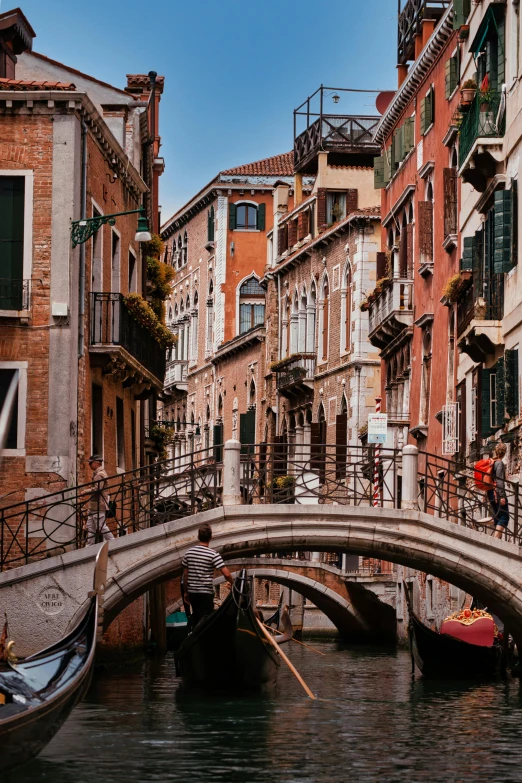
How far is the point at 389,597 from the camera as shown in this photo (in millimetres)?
34438

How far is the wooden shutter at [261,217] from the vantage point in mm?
49781

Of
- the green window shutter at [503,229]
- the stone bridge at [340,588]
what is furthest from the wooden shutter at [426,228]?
the stone bridge at [340,588]

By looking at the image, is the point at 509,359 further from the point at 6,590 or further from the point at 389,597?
the point at 389,597

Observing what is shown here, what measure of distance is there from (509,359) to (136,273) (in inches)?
282

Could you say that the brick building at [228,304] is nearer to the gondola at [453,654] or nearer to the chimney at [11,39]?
the chimney at [11,39]

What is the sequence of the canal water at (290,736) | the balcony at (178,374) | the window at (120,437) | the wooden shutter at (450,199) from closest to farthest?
the canal water at (290,736)
the window at (120,437)
the wooden shutter at (450,199)
the balcony at (178,374)

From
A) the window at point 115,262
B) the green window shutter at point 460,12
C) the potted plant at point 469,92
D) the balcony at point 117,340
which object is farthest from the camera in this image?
the green window shutter at point 460,12

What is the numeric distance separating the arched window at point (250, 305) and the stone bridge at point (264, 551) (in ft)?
107

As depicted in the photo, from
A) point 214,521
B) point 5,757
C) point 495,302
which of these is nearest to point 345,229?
point 495,302

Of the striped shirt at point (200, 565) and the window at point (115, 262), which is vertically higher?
the window at point (115, 262)

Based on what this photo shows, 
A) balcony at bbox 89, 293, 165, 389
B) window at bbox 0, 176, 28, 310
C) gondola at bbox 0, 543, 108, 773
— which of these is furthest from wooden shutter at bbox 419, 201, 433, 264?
gondola at bbox 0, 543, 108, 773

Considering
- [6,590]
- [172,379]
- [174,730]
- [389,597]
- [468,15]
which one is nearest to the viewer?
[174,730]

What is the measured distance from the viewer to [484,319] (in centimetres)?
2056

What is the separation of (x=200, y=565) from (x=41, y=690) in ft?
17.0
